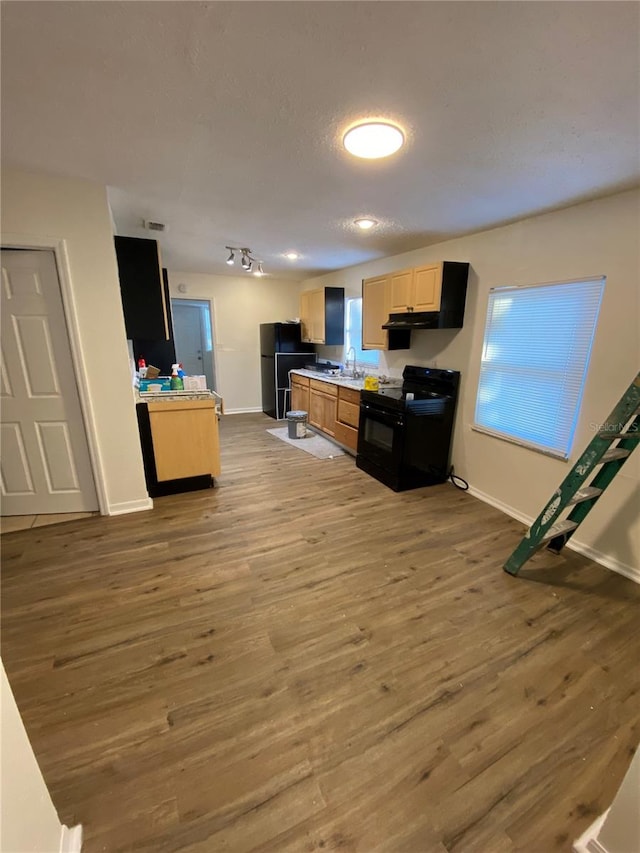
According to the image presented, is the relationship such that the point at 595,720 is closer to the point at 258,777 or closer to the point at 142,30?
the point at 258,777

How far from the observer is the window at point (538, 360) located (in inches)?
100

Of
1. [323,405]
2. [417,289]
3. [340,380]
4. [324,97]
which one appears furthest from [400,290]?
[324,97]

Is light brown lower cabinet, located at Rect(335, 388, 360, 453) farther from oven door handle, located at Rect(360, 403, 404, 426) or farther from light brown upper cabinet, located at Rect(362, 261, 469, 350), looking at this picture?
light brown upper cabinet, located at Rect(362, 261, 469, 350)

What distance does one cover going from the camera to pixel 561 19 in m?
1.08

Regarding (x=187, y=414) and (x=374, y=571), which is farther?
(x=187, y=414)

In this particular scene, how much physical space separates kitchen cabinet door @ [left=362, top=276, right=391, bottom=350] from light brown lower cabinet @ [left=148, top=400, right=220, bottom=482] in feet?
7.05

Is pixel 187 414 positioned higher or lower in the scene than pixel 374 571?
higher

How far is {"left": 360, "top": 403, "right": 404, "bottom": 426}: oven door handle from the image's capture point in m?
3.46

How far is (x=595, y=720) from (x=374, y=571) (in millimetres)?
1229

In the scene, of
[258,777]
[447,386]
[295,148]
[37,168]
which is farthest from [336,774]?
[37,168]

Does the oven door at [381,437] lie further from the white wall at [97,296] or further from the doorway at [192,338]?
the doorway at [192,338]

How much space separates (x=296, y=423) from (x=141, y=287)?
2.70 meters

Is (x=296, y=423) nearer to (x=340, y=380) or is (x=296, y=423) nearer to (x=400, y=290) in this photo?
(x=340, y=380)

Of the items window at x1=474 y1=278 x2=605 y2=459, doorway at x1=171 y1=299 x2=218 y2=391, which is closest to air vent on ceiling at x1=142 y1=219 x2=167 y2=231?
window at x1=474 y1=278 x2=605 y2=459
